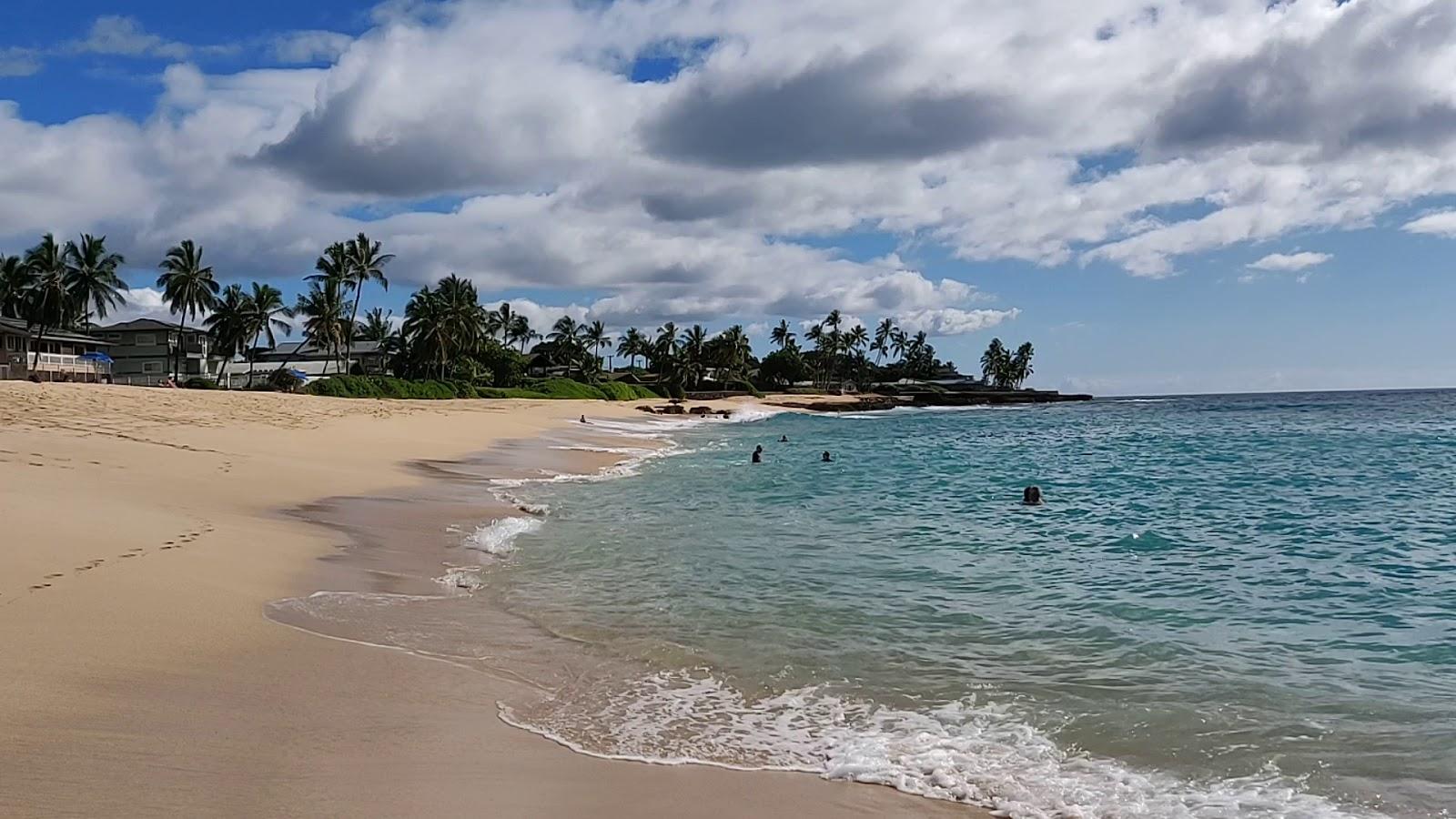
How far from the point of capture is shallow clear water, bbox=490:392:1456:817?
609 cm

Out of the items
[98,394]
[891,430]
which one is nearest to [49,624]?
[98,394]

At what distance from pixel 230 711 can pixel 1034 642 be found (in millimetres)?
6870

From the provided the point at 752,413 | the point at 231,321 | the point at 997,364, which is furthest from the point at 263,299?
the point at 997,364

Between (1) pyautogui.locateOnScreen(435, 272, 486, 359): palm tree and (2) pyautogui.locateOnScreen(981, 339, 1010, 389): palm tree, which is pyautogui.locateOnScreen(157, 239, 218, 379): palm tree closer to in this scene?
(1) pyautogui.locateOnScreen(435, 272, 486, 359): palm tree

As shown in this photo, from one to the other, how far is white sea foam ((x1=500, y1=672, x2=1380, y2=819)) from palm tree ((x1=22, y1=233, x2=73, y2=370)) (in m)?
77.3

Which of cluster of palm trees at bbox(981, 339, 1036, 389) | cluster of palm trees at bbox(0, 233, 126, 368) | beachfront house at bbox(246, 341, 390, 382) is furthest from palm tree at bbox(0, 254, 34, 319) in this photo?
A: cluster of palm trees at bbox(981, 339, 1036, 389)

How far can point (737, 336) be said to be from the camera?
134 meters

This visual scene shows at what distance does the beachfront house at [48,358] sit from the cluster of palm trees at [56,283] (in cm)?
257

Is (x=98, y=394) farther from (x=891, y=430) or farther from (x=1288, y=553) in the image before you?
(x=891, y=430)

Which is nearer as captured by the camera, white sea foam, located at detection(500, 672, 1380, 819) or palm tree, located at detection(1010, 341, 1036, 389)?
white sea foam, located at detection(500, 672, 1380, 819)

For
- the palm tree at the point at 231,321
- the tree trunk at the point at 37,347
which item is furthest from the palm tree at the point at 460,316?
the tree trunk at the point at 37,347

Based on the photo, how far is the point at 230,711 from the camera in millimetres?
6020

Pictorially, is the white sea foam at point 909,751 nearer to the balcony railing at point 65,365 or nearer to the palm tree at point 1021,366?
the balcony railing at point 65,365

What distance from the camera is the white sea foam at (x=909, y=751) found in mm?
5570
